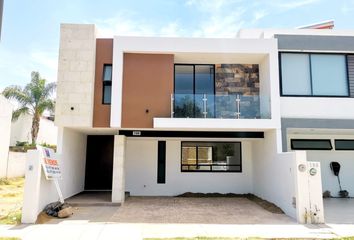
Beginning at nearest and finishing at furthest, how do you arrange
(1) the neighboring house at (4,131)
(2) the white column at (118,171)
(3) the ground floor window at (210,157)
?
(2) the white column at (118,171), (3) the ground floor window at (210,157), (1) the neighboring house at (4,131)

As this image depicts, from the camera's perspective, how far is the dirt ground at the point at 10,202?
391 inches

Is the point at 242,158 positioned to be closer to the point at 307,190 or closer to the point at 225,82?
the point at 225,82

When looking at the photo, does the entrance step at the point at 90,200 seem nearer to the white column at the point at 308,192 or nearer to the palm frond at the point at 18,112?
the white column at the point at 308,192

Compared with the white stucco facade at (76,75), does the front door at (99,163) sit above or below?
below

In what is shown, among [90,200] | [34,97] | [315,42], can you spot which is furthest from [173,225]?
[34,97]

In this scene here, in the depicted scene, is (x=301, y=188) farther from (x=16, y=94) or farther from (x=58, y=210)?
(x=16, y=94)

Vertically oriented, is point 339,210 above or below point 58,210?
below

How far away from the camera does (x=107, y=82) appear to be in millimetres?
13352

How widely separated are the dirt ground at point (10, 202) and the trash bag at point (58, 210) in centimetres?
91

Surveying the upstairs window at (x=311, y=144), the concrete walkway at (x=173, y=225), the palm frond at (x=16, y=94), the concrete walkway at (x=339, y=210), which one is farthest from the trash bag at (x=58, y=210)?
the palm frond at (x=16, y=94)

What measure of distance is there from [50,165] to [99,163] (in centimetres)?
604

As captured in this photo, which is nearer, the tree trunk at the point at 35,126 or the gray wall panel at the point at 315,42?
the gray wall panel at the point at 315,42

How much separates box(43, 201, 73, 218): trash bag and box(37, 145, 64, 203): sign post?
432mm

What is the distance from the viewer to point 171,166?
15.8 m
